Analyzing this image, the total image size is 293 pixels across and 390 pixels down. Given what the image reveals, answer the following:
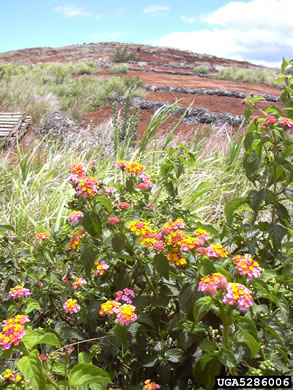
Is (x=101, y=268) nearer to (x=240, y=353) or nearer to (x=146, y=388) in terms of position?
(x=146, y=388)

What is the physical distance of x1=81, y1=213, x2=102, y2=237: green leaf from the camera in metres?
1.42

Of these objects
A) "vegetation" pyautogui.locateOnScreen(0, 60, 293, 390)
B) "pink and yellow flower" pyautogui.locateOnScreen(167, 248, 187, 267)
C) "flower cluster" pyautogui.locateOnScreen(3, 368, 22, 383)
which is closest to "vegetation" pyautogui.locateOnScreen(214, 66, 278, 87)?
"vegetation" pyautogui.locateOnScreen(0, 60, 293, 390)

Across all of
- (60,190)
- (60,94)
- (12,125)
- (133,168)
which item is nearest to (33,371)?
(133,168)

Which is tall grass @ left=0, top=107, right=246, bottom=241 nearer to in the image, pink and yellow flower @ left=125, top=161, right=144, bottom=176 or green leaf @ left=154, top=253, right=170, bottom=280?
pink and yellow flower @ left=125, top=161, right=144, bottom=176

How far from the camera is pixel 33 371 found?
96 cm

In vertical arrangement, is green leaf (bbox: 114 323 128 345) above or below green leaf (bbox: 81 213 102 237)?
below

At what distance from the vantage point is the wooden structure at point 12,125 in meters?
5.71

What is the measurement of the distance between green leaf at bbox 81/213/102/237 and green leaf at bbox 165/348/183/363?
19.8 inches

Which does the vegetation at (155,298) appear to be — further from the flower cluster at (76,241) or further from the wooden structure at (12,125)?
the wooden structure at (12,125)

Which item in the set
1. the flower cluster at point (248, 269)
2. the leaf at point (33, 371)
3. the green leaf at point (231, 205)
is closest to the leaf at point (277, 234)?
the green leaf at point (231, 205)

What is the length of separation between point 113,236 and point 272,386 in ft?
2.36

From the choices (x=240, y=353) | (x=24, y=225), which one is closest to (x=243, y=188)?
(x=24, y=225)

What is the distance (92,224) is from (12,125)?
5.27 metres

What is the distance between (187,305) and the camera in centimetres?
123
